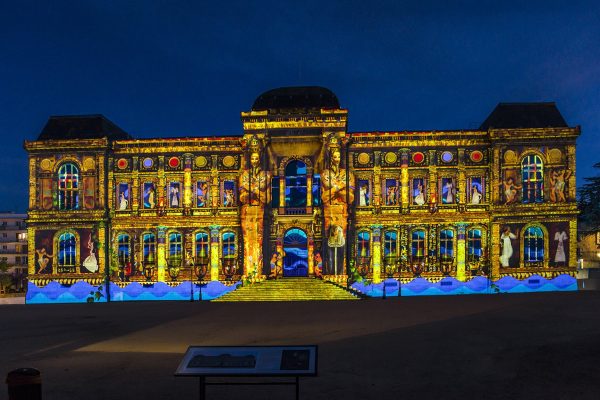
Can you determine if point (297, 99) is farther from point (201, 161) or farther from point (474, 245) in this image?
point (474, 245)

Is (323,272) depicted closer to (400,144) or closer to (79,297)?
(400,144)

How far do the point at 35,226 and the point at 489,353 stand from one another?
39.1 m

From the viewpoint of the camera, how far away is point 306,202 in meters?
43.2

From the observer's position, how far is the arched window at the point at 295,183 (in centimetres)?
4347

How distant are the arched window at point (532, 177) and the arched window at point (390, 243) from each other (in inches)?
429

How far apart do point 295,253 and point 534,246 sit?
1936 centimetres

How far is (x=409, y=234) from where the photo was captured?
43.0m

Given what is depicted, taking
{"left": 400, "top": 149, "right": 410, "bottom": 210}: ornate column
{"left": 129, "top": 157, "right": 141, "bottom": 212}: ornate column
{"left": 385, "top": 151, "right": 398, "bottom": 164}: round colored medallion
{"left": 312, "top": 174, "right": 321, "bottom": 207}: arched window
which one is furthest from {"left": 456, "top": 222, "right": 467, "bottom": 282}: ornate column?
{"left": 129, "top": 157, "right": 141, "bottom": 212}: ornate column

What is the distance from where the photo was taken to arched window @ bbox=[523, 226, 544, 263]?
137ft

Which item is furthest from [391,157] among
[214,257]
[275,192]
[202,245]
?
[202,245]

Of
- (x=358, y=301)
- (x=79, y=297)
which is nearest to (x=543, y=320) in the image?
(x=358, y=301)

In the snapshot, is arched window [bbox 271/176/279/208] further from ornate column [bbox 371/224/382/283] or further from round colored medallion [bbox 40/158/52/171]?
round colored medallion [bbox 40/158/52/171]

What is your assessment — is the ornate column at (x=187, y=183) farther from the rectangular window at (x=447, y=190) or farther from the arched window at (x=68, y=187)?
the rectangular window at (x=447, y=190)

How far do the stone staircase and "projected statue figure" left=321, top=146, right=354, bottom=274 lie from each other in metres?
2.72
